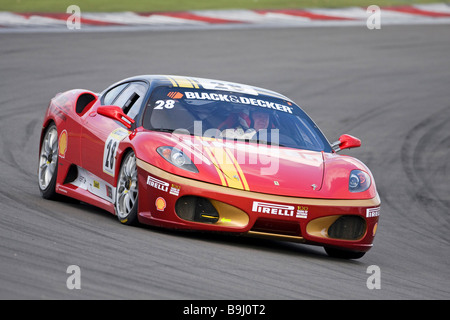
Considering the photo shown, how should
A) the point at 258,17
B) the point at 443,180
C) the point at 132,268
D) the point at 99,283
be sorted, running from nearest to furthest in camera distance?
the point at 99,283, the point at 132,268, the point at 443,180, the point at 258,17

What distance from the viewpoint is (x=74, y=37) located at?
21.4 m

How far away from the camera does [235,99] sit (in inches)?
329

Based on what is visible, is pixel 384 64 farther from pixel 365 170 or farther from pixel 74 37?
pixel 365 170

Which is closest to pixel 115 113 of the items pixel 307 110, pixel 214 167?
pixel 214 167

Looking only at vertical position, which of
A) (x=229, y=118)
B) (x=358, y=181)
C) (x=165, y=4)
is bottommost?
(x=165, y=4)

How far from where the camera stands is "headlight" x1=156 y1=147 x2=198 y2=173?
7.12m

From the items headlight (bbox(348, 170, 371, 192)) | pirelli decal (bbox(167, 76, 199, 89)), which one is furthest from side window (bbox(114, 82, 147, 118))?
headlight (bbox(348, 170, 371, 192))

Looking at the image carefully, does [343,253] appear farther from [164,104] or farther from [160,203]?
[164,104]

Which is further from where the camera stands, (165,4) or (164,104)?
(165,4)

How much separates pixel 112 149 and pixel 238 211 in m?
1.45

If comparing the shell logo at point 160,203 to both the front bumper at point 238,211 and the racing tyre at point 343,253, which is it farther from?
the racing tyre at point 343,253

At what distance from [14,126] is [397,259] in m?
7.08

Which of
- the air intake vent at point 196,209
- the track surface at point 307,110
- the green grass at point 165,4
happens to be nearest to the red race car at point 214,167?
the air intake vent at point 196,209
